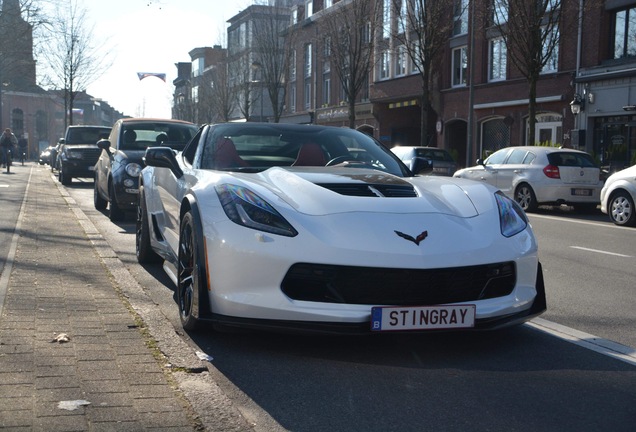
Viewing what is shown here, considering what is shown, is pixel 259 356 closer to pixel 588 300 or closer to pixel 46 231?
pixel 588 300

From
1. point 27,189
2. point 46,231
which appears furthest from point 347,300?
point 27,189

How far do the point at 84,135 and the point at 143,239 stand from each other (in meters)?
18.2

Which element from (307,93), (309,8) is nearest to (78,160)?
(309,8)

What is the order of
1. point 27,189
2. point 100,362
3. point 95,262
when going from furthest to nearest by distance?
point 27,189 → point 95,262 → point 100,362

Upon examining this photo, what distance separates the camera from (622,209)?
14.3 metres

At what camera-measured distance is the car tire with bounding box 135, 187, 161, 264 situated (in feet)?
24.5

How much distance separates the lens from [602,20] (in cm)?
2747

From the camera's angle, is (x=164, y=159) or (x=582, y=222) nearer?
(x=164, y=159)

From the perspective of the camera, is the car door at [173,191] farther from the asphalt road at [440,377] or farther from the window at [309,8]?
the window at [309,8]

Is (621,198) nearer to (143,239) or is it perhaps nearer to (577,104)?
(143,239)

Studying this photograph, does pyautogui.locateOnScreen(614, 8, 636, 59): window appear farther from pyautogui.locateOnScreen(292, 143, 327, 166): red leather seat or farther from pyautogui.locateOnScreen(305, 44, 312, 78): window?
pyautogui.locateOnScreen(305, 44, 312, 78): window

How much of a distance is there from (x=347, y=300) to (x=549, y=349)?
1.36m

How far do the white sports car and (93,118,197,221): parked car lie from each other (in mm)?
6628

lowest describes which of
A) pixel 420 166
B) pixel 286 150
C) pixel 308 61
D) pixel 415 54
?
pixel 420 166
